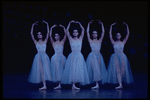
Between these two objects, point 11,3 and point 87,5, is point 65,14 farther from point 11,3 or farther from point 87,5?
point 11,3

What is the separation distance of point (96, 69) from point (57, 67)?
2.72 ft

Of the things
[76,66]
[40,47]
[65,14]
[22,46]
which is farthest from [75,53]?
[22,46]

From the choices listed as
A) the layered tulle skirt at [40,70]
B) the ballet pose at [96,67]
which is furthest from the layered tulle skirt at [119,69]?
the layered tulle skirt at [40,70]

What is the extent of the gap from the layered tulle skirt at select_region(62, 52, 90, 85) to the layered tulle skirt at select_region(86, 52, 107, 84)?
17cm

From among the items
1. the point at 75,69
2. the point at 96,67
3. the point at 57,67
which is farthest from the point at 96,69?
the point at 57,67

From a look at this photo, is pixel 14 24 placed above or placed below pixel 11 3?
below

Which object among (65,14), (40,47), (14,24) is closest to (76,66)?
(40,47)

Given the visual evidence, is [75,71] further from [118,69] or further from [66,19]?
[66,19]

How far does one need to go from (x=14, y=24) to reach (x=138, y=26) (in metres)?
3.49

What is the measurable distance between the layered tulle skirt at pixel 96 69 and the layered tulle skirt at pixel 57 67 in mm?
563

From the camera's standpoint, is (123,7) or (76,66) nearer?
(76,66)

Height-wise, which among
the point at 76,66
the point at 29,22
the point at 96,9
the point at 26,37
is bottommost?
the point at 76,66

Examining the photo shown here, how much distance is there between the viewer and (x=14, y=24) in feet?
18.7

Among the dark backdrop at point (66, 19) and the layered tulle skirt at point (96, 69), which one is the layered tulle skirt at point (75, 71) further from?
the dark backdrop at point (66, 19)
